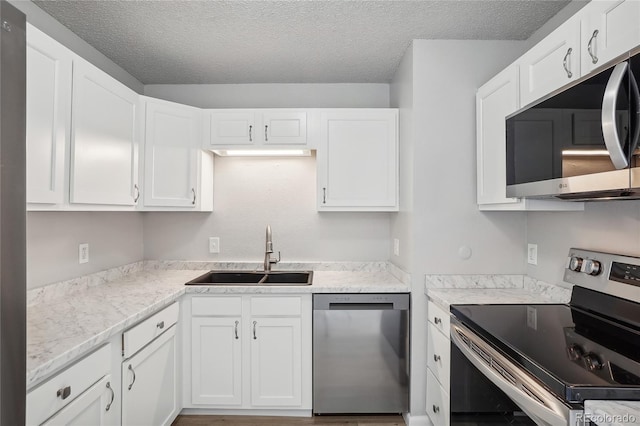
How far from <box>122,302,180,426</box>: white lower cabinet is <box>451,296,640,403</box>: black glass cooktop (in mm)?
1592

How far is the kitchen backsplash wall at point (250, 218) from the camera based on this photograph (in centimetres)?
293

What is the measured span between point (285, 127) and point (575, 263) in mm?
1948

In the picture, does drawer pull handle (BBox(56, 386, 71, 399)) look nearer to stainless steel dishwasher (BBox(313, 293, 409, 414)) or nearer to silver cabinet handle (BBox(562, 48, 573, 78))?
stainless steel dishwasher (BBox(313, 293, 409, 414))

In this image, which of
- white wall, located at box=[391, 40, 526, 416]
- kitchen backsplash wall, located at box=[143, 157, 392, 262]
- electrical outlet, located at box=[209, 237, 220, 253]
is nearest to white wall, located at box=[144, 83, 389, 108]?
kitchen backsplash wall, located at box=[143, 157, 392, 262]

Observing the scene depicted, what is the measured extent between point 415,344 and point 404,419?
526mm

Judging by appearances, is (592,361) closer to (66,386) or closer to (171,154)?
(66,386)

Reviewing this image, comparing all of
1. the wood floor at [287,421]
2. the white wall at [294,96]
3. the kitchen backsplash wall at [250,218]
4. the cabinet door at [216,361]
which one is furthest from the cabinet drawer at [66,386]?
the white wall at [294,96]

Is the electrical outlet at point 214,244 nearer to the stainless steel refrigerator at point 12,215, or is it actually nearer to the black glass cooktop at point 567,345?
the black glass cooktop at point 567,345

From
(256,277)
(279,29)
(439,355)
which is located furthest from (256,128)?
(439,355)

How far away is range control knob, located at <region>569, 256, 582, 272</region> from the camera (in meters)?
1.66

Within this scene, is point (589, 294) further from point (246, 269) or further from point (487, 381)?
point (246, 269)

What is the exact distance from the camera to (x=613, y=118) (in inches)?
42.4

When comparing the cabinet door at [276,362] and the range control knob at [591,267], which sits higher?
the range control knob at [591,267]

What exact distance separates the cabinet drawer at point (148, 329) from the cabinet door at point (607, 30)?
2.22 metres
